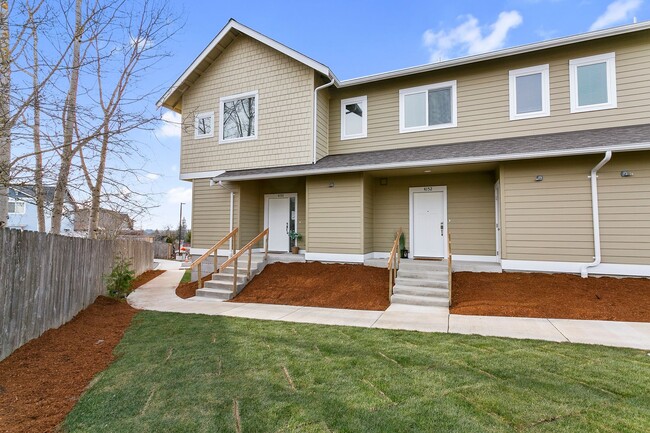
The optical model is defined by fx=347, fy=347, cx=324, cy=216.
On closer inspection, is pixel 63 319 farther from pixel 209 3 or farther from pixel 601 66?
pixel 601 66

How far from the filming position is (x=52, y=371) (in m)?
3.98

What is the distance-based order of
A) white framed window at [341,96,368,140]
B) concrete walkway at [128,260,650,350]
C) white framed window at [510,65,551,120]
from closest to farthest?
1. concrete walkway at [128,260,650,350]
2. white framed window at [510,65,551,120]
3. white framed window at [341,96,368,140]

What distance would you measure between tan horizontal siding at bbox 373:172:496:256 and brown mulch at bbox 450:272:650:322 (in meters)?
1.66

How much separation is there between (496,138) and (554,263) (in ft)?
11.5

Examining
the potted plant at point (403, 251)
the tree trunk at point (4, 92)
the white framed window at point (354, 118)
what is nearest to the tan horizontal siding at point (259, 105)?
the white framed window at point (354, 118)

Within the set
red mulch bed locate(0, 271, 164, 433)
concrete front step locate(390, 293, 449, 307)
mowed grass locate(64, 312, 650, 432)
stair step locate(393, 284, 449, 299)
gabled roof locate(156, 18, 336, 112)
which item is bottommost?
red mulch bed locate(0, 271, 164, 433)

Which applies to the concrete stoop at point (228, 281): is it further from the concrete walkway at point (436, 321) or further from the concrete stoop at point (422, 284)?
the concrete stoop at point (422, 284)

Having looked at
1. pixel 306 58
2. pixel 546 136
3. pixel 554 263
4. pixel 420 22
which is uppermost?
pixel 420 22

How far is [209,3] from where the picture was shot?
9531mm

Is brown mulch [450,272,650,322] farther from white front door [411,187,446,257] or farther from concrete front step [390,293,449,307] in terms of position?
white front door [411,187,446,257]

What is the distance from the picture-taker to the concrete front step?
719 cm

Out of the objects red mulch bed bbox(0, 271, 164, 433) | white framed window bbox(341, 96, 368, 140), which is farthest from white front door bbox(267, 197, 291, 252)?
red mulch bed bbox(0, 271, 164, 433)

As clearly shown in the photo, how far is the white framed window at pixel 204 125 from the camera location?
11906mm

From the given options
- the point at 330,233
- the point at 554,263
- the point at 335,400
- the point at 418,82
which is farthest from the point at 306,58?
the point at 335,400
